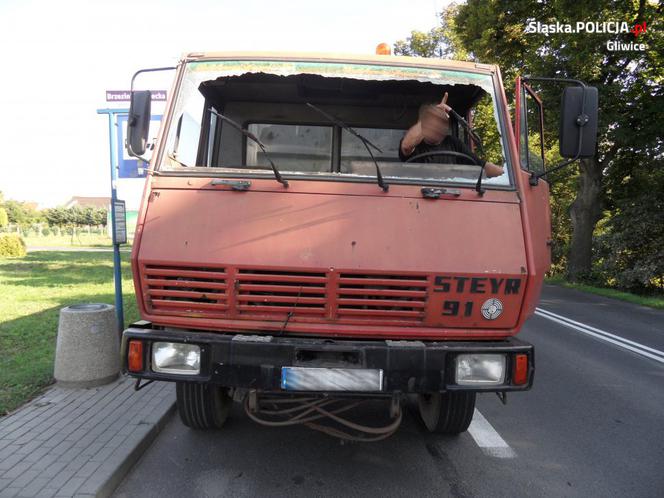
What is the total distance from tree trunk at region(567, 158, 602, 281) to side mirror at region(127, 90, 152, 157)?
1745 cm

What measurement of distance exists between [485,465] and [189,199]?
8.80ft

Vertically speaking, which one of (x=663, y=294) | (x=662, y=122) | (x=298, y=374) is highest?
(x=662, y=122)

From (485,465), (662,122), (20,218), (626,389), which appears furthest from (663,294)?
(20,218)

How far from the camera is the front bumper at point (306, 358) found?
2.53 meters

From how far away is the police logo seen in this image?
2648 mm

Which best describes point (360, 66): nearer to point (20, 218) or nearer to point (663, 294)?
point (663, 294)

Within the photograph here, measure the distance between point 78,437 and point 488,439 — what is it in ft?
10.1

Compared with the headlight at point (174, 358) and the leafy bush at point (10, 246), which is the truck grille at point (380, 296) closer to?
the headlight at point (174, 358)

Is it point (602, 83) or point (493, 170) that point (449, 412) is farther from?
point (602, 83)

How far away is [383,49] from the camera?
3.58 m

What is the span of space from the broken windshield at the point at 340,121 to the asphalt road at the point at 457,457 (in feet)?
6.37

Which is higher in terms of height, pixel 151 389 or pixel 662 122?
pixel 662 122

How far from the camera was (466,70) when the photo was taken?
3234 mm

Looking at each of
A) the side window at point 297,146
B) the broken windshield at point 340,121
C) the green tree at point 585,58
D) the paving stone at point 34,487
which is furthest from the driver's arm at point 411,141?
the green tree at point 585,58
